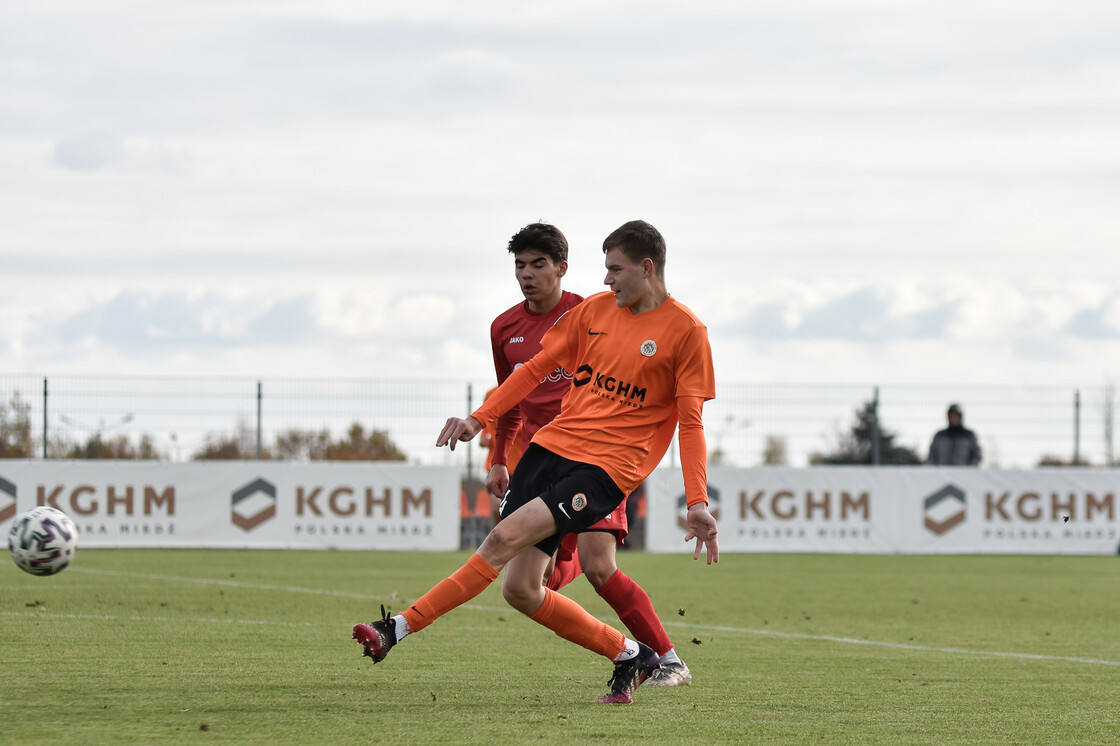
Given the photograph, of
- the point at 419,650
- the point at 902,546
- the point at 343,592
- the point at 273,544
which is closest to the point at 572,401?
the point at 419,650

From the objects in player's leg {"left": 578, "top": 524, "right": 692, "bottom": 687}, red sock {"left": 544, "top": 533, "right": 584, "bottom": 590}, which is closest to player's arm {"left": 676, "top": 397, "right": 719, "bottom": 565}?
player's leg {"left": 578, "top": 524, "right": 692, "bottom": 687}

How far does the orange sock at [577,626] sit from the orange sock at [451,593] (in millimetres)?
454

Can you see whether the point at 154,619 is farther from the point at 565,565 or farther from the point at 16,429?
the point at 16,429

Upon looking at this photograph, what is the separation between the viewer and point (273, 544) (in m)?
19.4

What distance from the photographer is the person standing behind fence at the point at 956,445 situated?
822 inches

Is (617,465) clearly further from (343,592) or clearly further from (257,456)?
(257,456)

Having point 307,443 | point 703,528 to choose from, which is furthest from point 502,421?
point 307,443

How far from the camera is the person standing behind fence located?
20875mm

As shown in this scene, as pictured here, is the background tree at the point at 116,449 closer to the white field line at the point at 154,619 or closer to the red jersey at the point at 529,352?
the white field line at the point at 154,619

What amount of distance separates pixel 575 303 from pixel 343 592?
19.1ft

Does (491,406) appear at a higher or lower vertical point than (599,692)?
higher

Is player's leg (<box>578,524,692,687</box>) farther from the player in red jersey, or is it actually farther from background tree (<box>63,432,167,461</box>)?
background tree (<box>63,432,167,461</box>)

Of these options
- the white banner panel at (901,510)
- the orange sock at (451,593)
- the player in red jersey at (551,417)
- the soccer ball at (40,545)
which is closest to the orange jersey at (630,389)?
the player in red jersey at (551,417)

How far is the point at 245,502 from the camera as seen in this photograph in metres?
19.5
